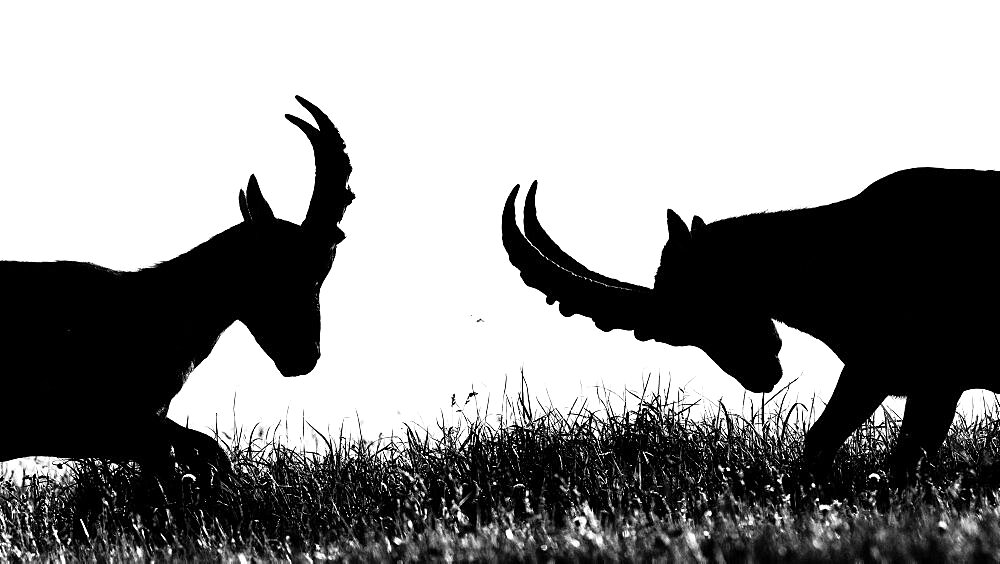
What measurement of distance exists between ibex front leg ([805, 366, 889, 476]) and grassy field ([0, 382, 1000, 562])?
12 cm

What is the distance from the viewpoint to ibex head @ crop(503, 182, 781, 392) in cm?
605

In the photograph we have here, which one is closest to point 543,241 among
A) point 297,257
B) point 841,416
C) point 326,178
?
point 326,178

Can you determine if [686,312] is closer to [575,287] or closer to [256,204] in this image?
[575,287]

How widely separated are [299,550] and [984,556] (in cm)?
292

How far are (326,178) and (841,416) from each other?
112 inches

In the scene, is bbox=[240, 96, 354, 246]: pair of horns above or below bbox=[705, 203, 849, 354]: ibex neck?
above

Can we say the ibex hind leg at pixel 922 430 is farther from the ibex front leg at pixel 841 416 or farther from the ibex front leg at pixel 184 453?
the ibex front leg at pixel 184 453

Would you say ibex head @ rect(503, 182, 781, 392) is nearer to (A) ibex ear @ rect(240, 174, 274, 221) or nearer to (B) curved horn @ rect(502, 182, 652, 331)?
(B) curved horn @ rect(502, 182, 652, 331)

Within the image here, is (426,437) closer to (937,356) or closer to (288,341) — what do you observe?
(288,341)

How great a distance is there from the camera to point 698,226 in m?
5.88

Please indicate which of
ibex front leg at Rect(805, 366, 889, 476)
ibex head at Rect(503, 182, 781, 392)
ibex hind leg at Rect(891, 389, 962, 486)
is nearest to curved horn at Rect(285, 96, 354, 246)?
ibex head at Rect(503, 182, 781, 392)

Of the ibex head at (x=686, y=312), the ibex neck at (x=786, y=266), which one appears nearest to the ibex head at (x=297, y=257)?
the ibex head at (x=686, y=312)

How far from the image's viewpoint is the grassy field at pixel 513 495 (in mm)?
4527

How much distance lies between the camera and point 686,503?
524 cm
